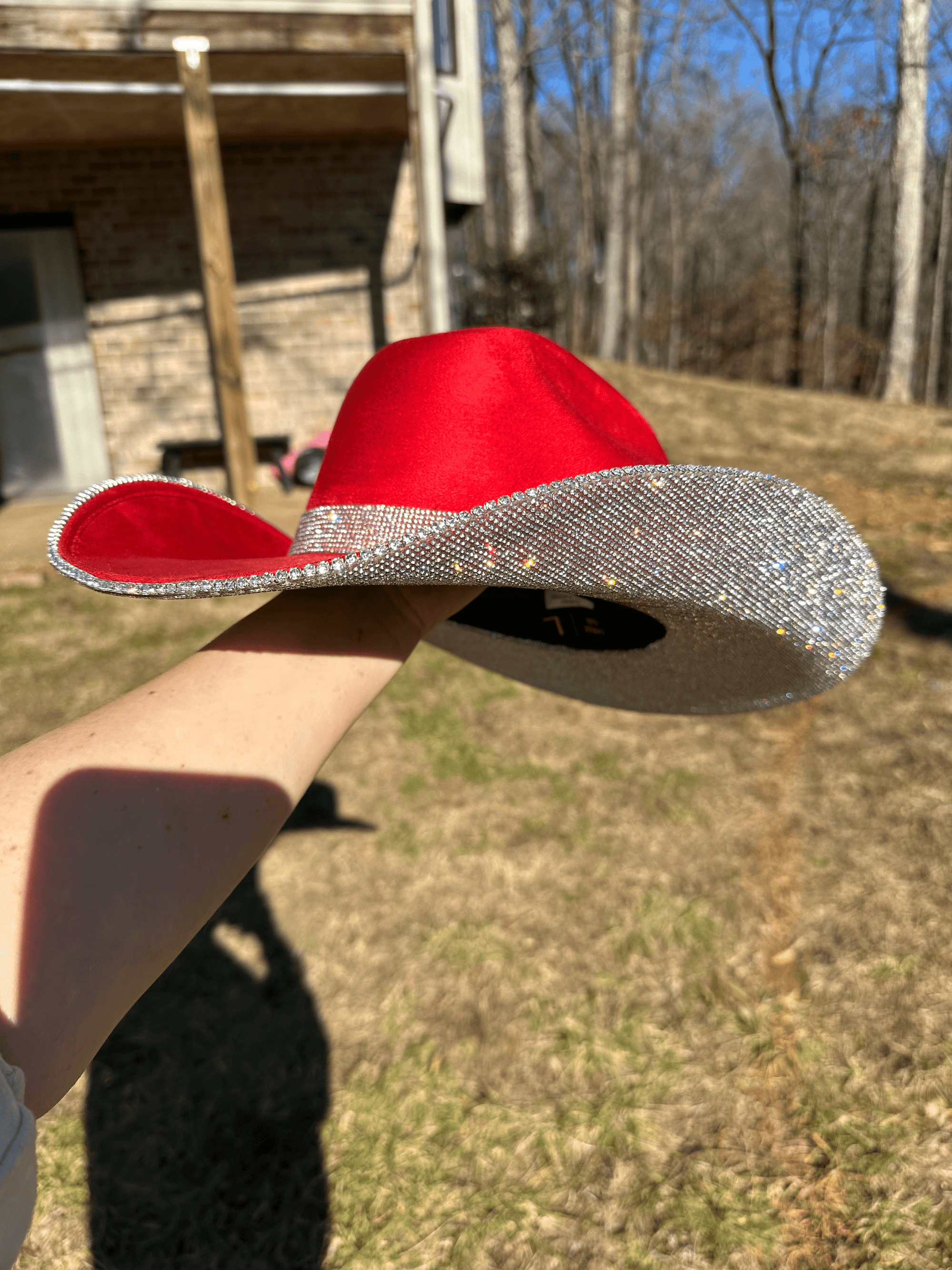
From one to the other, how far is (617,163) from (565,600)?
18.8m

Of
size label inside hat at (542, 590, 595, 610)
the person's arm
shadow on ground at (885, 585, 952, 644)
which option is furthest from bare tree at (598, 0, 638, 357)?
the person's arm

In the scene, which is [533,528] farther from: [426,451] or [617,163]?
[617,163]

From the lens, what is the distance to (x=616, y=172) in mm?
17375

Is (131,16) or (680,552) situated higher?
(131,16)

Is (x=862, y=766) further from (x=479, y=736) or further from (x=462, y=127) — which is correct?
(x=462, y=127)

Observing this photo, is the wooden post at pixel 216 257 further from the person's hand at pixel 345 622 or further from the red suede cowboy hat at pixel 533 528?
the person's hand at pixel 345 622

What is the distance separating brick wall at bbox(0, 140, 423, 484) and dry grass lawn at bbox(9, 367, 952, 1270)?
4.43 meters

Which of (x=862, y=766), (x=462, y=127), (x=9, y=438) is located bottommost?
(x=862, y=766)

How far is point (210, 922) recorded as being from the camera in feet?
9.39

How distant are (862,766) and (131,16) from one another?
615 cm

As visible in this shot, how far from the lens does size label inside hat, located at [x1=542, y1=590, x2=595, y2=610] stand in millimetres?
1231

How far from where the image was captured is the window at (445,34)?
819 centimetres

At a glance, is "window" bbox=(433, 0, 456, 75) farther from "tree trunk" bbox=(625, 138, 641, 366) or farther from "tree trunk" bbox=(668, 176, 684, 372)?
"tree trunk" bbox=(668, 176, 684, 372)

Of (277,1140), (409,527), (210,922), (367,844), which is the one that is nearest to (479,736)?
(367,844)
